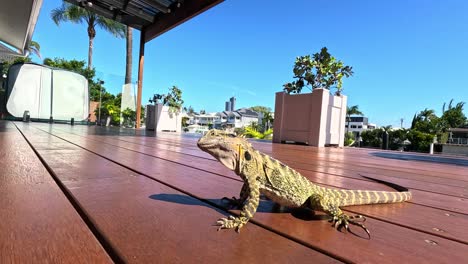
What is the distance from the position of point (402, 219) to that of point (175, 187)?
92 cm

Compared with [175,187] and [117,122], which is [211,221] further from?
[117,122]

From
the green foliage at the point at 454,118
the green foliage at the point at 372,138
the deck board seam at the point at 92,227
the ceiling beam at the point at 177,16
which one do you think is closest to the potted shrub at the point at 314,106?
the ceiling beam at the point at 177,16

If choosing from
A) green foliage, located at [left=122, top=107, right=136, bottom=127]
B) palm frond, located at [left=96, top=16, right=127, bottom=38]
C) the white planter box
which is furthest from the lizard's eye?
palm frond, located at [left=96, top=16, right=127, bottom=38]

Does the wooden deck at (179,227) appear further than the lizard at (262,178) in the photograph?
No

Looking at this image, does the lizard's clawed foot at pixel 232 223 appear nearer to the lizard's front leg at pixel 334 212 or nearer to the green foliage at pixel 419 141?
the lizard's front leg at pixel 334 212

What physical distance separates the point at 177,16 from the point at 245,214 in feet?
26.4

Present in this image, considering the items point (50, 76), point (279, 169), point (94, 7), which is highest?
point (94, 7)

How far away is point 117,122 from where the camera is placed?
12820 mm

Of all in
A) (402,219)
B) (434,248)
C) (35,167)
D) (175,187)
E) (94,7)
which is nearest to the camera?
(434,248)

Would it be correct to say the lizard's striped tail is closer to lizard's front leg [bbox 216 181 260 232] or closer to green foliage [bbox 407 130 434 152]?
lizard's front leg [bbox 216 181 260 232]

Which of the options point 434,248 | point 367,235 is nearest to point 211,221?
point 367,235

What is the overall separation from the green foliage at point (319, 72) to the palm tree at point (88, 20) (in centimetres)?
→ 1879

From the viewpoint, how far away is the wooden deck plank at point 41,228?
0.56m

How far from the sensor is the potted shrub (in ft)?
20.2
